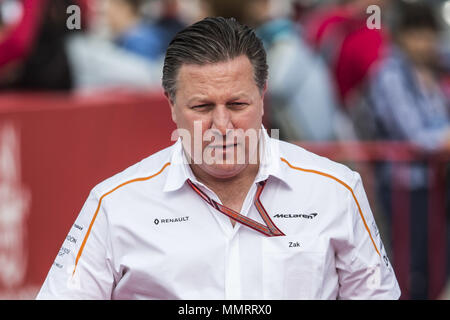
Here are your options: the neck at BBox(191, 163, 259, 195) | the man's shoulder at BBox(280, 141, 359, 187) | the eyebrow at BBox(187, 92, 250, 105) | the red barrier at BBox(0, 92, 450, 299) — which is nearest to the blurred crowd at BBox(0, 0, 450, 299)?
the red barrier at BBox(0, 92, 450, 299)

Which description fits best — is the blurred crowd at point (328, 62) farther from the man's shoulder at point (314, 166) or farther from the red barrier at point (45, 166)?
the man's shoulder at point (314, 166)

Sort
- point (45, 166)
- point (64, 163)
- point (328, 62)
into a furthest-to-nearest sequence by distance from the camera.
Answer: point (328, 62) → point (64, 163) → point (45, 166)

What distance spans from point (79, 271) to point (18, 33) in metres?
Result: 3.81

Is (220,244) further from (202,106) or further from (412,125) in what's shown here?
(412,125)

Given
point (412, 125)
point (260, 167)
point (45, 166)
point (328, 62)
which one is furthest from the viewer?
point (328, 62)

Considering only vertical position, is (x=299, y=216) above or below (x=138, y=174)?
below

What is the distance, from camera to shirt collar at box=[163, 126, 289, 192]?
3465mm

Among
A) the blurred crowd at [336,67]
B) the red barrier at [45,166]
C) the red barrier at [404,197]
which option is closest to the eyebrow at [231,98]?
the red barrier at [45,166]

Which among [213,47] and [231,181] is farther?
[231,181]

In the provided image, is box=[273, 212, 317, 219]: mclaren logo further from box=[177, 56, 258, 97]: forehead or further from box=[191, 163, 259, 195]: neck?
box=[177, 56, 258, 97]: forehead

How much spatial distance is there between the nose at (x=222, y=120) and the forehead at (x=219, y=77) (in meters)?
0.07

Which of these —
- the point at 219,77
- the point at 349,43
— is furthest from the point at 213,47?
the point at 349,43

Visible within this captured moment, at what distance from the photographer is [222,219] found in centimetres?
341

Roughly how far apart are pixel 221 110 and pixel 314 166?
459mm
